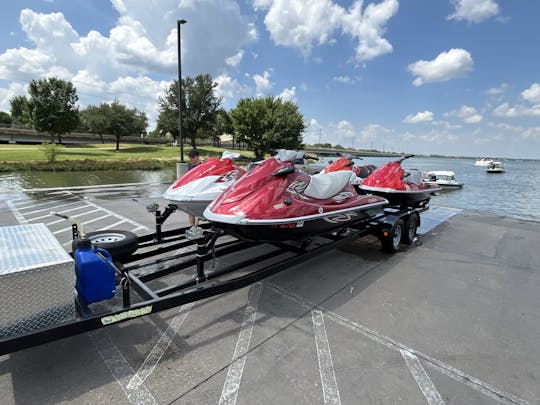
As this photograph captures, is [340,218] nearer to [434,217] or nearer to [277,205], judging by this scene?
[277,205]

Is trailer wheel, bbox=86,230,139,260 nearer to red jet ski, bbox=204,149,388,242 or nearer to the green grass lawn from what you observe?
red jet ski, bbox=204,149,388,242

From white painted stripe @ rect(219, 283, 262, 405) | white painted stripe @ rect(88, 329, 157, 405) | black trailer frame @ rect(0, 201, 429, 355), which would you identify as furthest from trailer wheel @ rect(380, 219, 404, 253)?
white painted stripe @ rect(88, 329, 157, 405)

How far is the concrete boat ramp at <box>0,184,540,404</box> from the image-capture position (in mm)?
2309

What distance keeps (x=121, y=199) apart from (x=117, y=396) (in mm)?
9170

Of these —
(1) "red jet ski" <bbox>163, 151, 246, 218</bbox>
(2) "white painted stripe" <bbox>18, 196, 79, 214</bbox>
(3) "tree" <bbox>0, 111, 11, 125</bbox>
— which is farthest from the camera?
(3) "tree" <bbox>0, 111, 11, 125</bbox>

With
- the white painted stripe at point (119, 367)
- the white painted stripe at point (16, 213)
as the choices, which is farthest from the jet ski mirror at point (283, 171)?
the white painted stripe at point (16, 213)

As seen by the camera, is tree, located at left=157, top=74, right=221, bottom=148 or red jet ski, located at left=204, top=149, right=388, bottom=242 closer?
red jet ski, located at left=204, top=149, right=388, bottom=242

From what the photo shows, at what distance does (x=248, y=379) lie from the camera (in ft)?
7.97

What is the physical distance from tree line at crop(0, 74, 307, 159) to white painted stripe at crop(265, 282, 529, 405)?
32.5 metres

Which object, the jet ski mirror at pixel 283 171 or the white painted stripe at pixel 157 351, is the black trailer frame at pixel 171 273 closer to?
the white painted stripe at pixel 157 351

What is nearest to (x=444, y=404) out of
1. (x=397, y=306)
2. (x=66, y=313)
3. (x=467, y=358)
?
(x=467, y=358)

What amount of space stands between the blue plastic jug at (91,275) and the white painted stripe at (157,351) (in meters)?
0.69

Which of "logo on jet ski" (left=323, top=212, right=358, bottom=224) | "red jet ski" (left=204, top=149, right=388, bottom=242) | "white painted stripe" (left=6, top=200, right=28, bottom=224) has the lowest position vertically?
"white painted stripe" (left=6, top=200, right=28, bottom=224)

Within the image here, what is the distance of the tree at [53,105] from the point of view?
32159 mm
